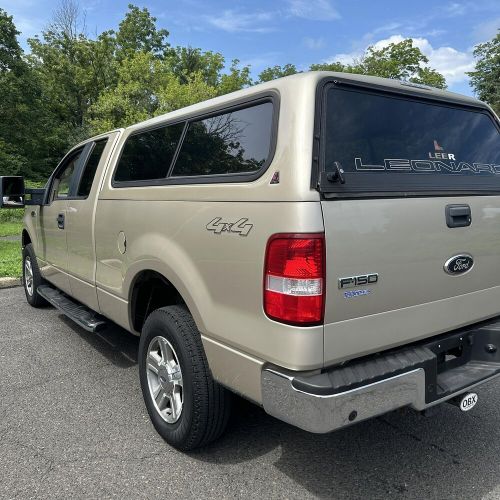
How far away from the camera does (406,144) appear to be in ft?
8.27

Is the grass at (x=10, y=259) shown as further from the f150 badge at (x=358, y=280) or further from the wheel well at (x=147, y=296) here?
the f150 badge at (x=358, y=280)

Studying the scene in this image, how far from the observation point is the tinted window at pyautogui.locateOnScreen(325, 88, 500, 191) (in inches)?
88.0

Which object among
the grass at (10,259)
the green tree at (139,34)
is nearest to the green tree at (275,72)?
the green tree at (139,34)

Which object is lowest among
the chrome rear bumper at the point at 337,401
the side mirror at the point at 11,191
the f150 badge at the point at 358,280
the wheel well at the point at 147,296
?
the chrome rear bumper at the point at 337,401

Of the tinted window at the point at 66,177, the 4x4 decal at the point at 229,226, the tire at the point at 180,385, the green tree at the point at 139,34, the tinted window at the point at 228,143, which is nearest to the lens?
the 4x4 decal at the point at 229,226

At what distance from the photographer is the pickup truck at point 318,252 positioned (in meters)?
2.03

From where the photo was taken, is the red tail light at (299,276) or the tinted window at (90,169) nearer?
the red tail light at (299,276)

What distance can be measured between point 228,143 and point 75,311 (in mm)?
2491

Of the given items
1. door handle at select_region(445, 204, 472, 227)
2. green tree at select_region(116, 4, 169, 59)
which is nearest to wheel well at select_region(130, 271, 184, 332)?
door handle at select_region(445, 204, 472, 227)

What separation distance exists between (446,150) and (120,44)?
40445 mm

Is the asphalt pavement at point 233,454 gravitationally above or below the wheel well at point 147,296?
below

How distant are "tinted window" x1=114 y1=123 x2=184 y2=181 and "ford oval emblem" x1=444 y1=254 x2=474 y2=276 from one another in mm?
1735

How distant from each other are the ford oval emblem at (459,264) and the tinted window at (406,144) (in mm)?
381

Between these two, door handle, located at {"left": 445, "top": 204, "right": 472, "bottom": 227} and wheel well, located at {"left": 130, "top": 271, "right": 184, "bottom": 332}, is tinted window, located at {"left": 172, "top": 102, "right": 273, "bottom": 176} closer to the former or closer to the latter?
wheel well, located at {"left": 130, "top": 271, "right": 184, "bottom": 332}
